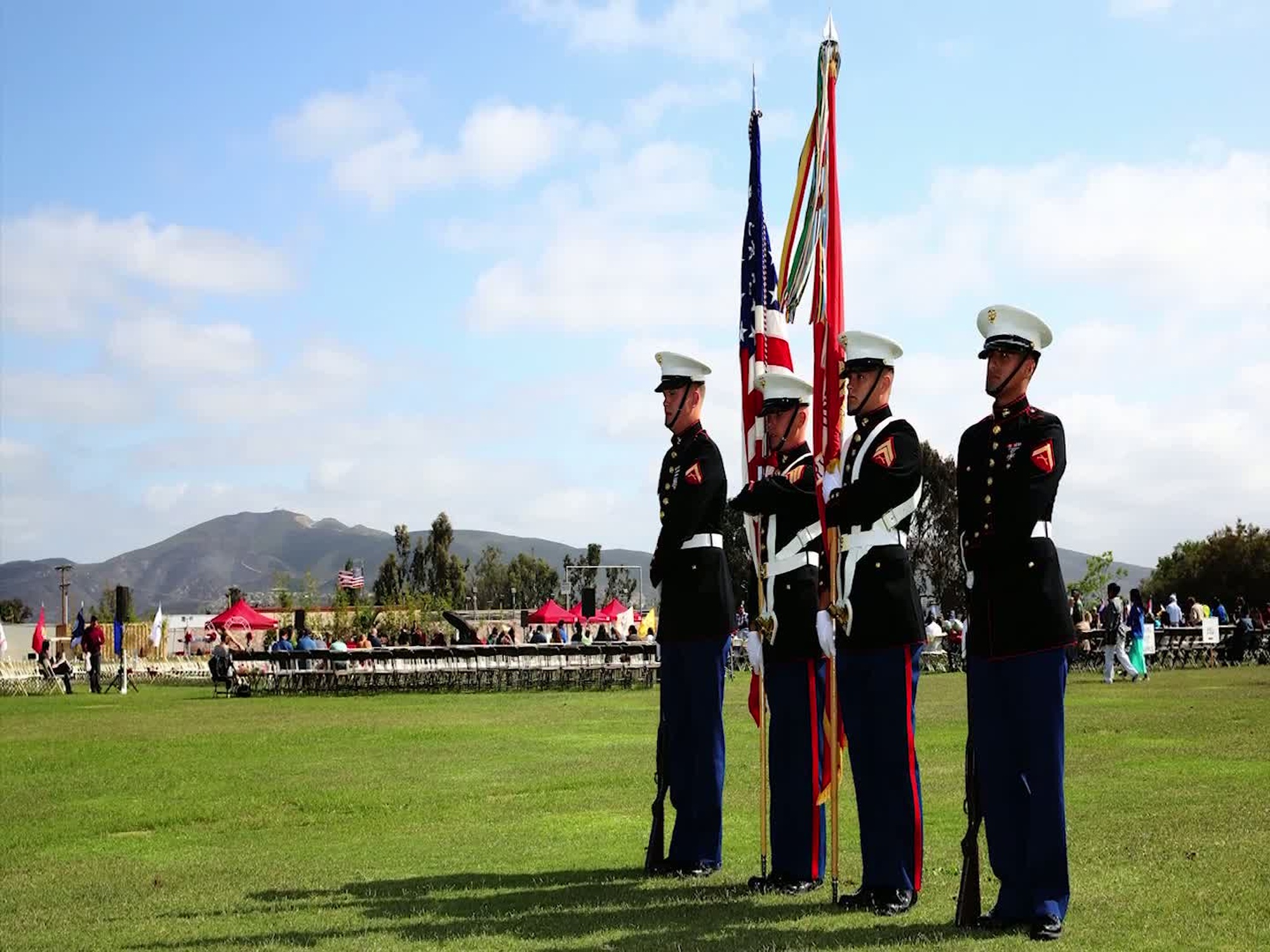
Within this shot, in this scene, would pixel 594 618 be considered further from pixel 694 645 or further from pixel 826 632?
pixel 826 632

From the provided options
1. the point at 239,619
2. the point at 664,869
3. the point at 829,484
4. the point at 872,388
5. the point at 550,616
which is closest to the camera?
the point at 872,388

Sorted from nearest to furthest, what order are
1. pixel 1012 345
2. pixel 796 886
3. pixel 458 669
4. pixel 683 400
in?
pixel 1012 345 < pixel 796 886 < pixel 683 400 < pixel 458 669

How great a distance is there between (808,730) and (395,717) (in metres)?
18.2

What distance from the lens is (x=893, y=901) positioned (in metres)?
7.77

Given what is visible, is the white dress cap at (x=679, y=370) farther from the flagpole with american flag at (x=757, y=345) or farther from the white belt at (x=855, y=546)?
the white belt at (x=855, y=546)

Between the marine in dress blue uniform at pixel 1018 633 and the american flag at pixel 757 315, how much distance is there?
231 cm

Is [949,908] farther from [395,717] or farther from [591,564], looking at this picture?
[591,564]

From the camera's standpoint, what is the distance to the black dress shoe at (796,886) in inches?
333

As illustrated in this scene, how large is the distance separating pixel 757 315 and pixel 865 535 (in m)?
A: 2.48

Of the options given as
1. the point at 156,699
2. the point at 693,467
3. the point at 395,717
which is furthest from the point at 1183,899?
the point at 156,699

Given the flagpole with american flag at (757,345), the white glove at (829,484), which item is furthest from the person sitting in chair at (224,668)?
the white glove at (829,484)

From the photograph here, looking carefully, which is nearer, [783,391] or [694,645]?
[783,391]

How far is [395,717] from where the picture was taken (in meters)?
25.9

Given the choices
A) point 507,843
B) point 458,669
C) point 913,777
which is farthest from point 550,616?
point 913,777
